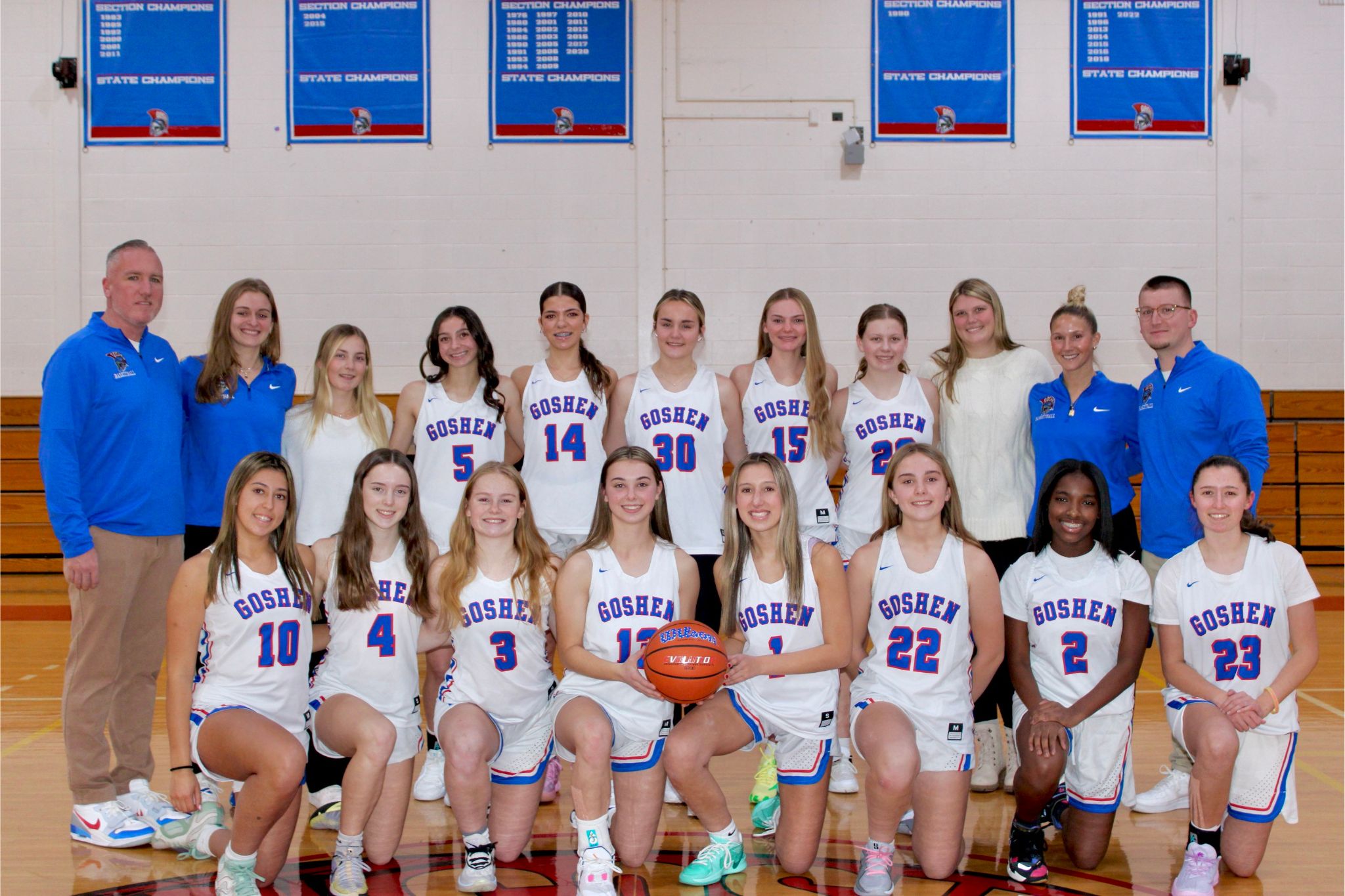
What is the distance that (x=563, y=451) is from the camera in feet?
14.2

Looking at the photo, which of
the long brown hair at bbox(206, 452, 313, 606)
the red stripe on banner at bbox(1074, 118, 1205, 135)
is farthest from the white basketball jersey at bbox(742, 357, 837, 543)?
the red stripe on banner at bbox(1074, 118, 1205, 135)

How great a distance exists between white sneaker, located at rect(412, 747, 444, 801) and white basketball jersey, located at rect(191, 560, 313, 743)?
88cm

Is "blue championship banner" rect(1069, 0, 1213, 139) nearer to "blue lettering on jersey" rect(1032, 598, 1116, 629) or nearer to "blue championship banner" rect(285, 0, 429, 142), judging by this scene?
"blue championship banner" rect(285, 0, 429, 142)

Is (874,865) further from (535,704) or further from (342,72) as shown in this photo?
(342,72)

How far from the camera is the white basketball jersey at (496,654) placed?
3.49 meters

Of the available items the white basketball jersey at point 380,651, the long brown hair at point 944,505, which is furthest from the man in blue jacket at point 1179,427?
the white basketball jersey at point 380,651

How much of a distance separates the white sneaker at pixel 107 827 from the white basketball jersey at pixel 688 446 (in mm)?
2003

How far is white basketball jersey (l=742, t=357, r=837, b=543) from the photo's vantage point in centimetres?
429

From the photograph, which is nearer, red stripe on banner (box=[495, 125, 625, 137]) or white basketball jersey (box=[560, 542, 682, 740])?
white basketball jersey (box=[560, 542, 682, 740])

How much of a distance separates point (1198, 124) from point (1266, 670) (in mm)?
6096

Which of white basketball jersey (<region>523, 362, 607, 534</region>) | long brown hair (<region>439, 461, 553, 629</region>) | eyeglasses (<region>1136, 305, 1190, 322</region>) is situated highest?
eyeglasses (<region>1136, 305, 1190, 322</region>)

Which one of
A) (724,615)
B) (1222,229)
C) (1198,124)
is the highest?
(1198,124)

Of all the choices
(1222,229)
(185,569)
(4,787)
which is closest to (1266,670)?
(185,569)

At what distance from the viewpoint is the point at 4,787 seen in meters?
4.22
